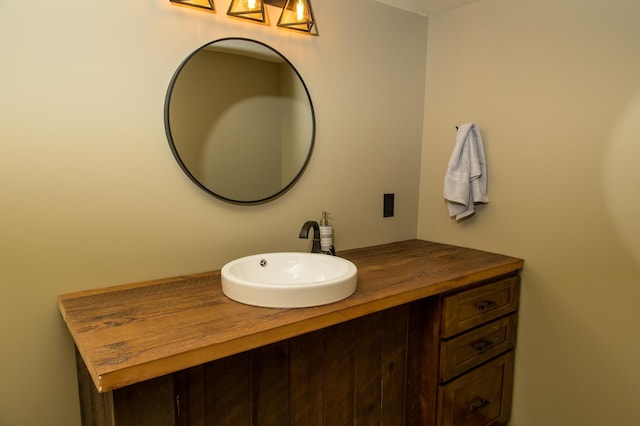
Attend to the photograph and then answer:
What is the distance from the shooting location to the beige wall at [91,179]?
1.16 meters

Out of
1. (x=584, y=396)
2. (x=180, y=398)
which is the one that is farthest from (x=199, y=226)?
(x=584, y=396)

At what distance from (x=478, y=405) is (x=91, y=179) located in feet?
5.74

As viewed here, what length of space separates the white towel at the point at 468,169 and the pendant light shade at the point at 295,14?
0.89m

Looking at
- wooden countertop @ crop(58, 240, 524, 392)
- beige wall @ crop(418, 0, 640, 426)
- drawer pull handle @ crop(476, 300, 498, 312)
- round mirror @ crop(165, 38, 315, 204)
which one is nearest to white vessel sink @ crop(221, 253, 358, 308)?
wooden countertop @ crop(58, 240, 524, 392)

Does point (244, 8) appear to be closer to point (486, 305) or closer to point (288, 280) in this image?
point (288, 280)

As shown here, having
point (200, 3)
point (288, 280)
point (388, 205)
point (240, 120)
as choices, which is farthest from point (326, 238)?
point (200, 3)

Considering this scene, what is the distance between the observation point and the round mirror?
1.41 meters

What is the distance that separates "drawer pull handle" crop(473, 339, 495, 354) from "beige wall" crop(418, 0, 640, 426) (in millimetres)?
232

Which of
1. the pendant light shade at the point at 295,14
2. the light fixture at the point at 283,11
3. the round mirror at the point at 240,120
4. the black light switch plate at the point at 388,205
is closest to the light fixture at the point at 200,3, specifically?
the light fixture at the point at 283,11

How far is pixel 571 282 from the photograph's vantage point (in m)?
1.64

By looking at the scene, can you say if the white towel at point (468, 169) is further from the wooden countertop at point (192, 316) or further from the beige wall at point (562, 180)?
the wooden countertop at point (192, 316)

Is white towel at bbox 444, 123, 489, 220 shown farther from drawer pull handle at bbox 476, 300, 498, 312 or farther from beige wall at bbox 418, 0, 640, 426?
drawer pull handle at bbox 476, 300, 498, 312

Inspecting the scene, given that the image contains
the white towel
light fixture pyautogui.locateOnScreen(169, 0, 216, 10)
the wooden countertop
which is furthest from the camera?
the white towel

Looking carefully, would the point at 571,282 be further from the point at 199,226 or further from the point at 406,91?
the point at 199,226
